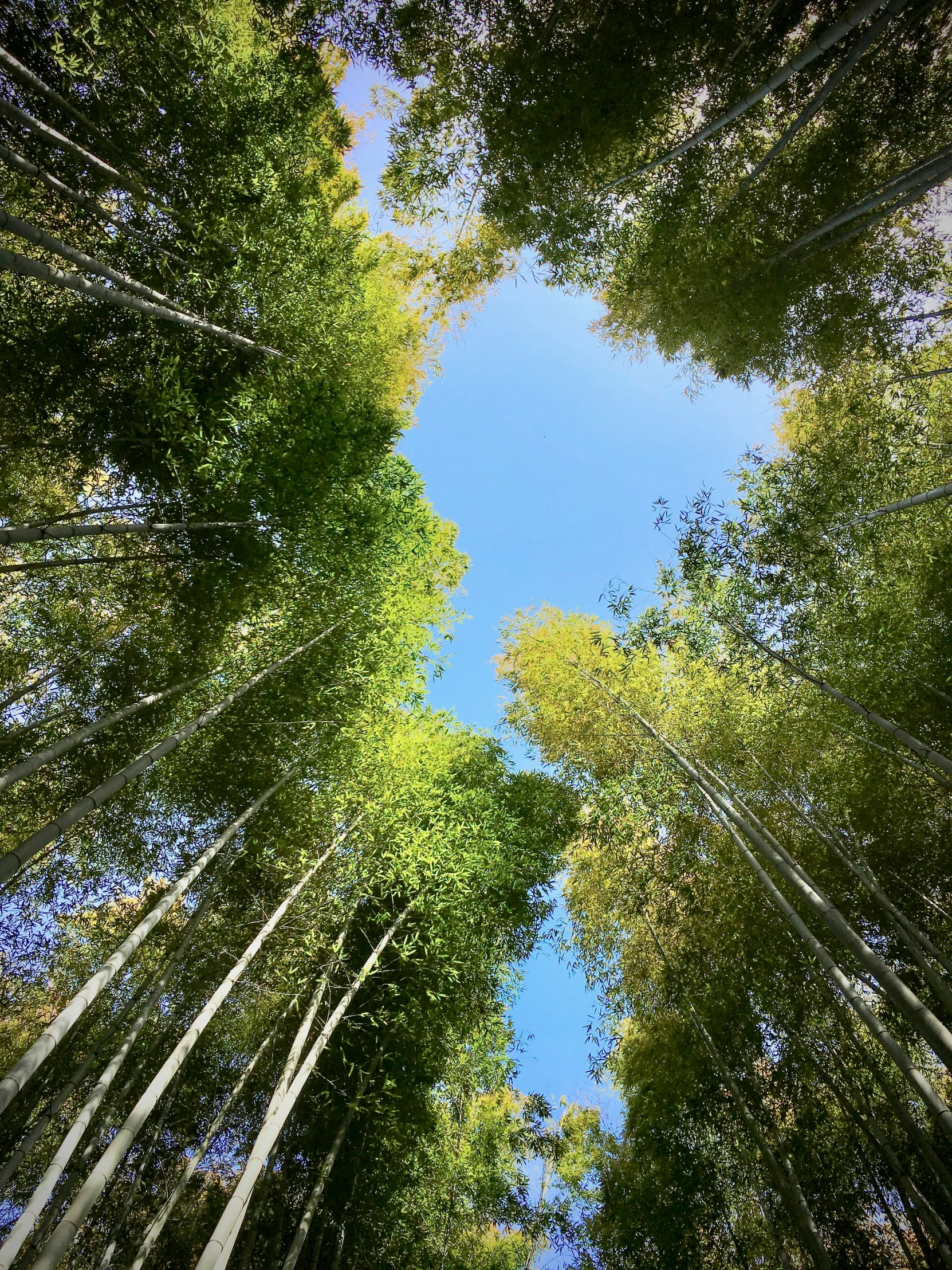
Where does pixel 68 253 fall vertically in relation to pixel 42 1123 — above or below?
above

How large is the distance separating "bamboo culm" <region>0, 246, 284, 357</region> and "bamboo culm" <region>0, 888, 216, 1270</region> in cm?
314

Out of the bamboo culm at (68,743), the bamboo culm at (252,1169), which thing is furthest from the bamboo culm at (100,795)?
the bamboo culm at (252,1169)

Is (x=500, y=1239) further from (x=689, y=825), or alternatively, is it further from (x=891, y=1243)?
(x=689, y=825)

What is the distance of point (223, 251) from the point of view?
403 cm

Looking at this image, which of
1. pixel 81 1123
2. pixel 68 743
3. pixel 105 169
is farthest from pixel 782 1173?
pixel 105 169

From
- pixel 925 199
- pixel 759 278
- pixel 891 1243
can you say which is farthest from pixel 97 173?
pixel 891 1243

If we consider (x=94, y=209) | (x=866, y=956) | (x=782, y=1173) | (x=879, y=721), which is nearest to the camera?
(x=866, y=956)

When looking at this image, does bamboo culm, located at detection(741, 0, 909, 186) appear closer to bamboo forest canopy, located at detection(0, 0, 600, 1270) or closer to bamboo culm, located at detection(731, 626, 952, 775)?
bamboo forest canopy, located at detection(0, 0, 600, 1270)

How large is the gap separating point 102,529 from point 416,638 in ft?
7.71

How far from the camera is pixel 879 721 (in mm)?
3230

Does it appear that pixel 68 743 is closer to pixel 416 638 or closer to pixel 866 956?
pixel 416 638

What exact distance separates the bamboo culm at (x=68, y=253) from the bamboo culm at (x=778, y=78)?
325 centimetres

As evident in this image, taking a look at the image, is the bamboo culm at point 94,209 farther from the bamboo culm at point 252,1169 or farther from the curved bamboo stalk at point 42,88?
the bamboo culm at point 252,1169

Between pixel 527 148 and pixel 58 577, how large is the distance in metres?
4.83
